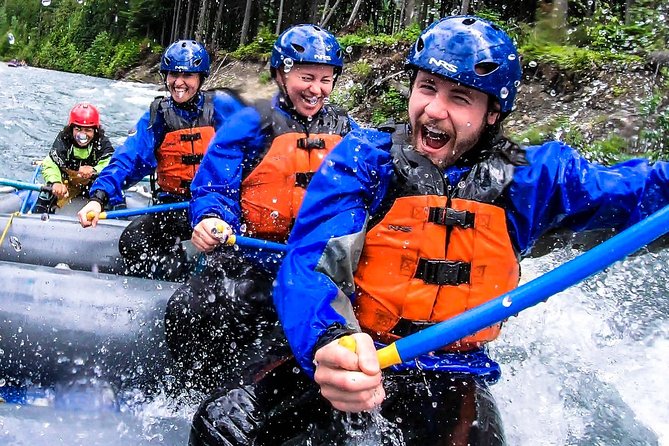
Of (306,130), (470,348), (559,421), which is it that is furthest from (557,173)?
(306,130)

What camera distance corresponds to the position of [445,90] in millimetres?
2176

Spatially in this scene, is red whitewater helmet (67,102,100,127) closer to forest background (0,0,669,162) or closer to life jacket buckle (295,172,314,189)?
forest background (0,0,669,162)

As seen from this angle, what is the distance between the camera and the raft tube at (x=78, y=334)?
10.7 ft

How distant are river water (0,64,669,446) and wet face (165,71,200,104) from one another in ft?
8.50

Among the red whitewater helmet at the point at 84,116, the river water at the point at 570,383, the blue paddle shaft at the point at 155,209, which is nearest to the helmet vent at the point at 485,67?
the river water at the point at 570,383

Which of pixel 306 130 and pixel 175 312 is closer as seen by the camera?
pixel 175 312

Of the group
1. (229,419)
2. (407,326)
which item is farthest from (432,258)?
(229,419)

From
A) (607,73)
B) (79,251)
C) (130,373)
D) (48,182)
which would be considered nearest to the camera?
(130,373)

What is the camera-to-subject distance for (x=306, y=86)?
3639 mm

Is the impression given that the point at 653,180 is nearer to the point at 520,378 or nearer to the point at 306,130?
the point at 520,378

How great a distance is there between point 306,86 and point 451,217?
177 centimetres

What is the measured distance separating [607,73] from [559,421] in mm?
6393

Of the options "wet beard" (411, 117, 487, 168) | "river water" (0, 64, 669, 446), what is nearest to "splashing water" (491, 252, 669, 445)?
"river water" (0, 64, 669, 446)

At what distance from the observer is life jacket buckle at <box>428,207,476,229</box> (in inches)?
84.0
